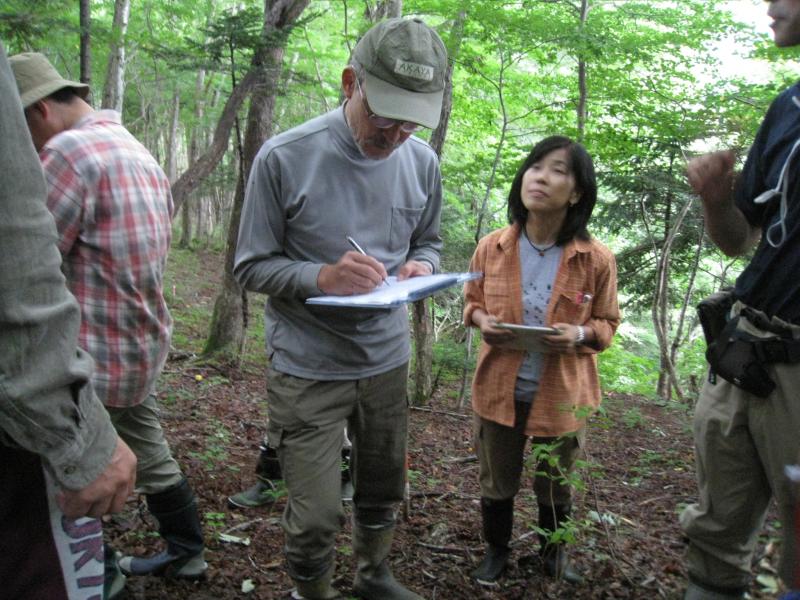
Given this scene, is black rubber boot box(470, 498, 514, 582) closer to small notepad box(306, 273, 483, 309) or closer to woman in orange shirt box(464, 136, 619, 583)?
woman in orange shirt box(464, 136, 619, 583)

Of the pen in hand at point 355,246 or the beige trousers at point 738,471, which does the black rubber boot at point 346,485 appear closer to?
the pen in hand at point 355,246

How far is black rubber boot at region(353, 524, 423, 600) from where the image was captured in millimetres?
2910

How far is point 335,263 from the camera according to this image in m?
2.57

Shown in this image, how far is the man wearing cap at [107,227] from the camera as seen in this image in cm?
241

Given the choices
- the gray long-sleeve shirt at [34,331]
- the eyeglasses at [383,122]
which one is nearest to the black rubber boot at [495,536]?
the eyeglasses at [383,122]

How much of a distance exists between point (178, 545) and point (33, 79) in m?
2.23

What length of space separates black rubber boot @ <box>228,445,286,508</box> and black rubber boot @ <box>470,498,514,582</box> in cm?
132

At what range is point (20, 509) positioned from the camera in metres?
1.31

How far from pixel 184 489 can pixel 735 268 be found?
11.0 meters

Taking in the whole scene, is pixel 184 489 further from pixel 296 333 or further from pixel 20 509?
pixel 20 509

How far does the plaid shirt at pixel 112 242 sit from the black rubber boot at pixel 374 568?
48.2 inches

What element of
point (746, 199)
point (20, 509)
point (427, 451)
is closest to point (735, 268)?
point (427, 451)

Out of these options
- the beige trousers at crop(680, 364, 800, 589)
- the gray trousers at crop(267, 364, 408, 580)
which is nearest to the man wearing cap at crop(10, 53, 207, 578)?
the gray trousers at crop(267, 364, 408, 580)

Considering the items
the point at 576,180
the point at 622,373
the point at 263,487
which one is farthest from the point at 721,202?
the point at 622,373
